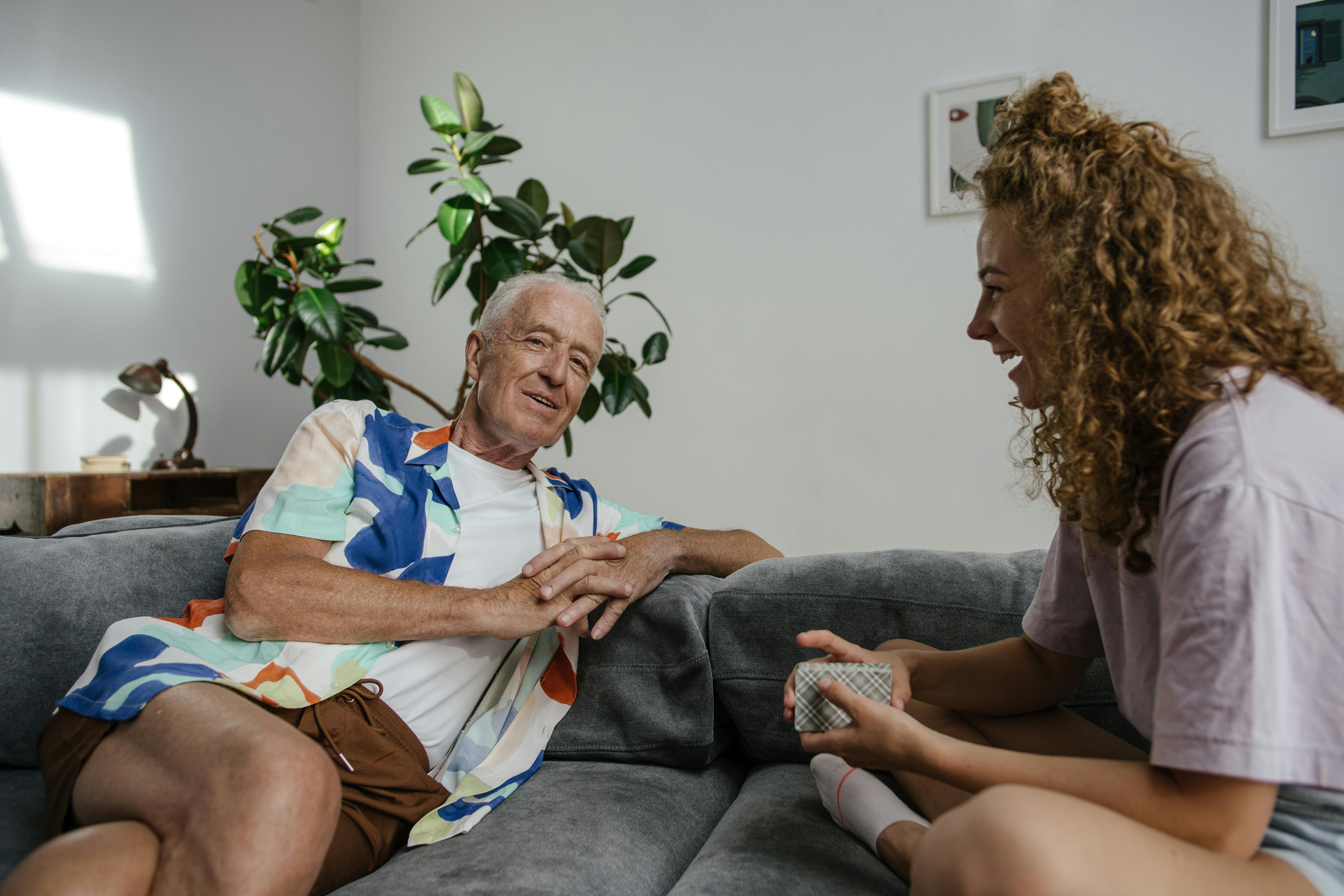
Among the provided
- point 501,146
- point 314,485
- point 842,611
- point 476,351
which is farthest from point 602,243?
point 842,611

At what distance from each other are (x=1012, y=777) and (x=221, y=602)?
1131mm

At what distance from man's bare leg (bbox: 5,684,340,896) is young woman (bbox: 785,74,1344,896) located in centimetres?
54

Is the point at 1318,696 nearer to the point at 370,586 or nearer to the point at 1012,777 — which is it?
the point at 1012,777

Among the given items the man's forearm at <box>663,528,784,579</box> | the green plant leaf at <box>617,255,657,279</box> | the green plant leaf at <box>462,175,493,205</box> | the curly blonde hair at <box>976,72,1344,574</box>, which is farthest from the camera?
the green plant leaf at <box>617,255,657,279</box>

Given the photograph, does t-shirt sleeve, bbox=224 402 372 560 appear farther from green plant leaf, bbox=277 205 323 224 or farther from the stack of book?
the stack of book

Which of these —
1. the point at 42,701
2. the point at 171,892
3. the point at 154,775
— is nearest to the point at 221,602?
the point at 42,701

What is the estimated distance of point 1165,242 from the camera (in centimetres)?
77

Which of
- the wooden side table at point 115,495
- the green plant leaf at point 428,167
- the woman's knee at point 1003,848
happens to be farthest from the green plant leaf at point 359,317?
the woman's knee at point 1003,848

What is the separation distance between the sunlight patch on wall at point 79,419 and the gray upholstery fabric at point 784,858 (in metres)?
2.68

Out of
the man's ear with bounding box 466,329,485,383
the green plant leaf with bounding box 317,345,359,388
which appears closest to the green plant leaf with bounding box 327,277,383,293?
the green plant leaf with bounding box 317,345,359,388

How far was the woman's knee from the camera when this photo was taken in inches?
24.9

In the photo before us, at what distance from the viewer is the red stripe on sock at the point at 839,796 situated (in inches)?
43.8

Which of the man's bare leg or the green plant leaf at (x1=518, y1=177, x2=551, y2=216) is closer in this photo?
the man's bare leg

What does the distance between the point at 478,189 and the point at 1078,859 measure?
207 cm
